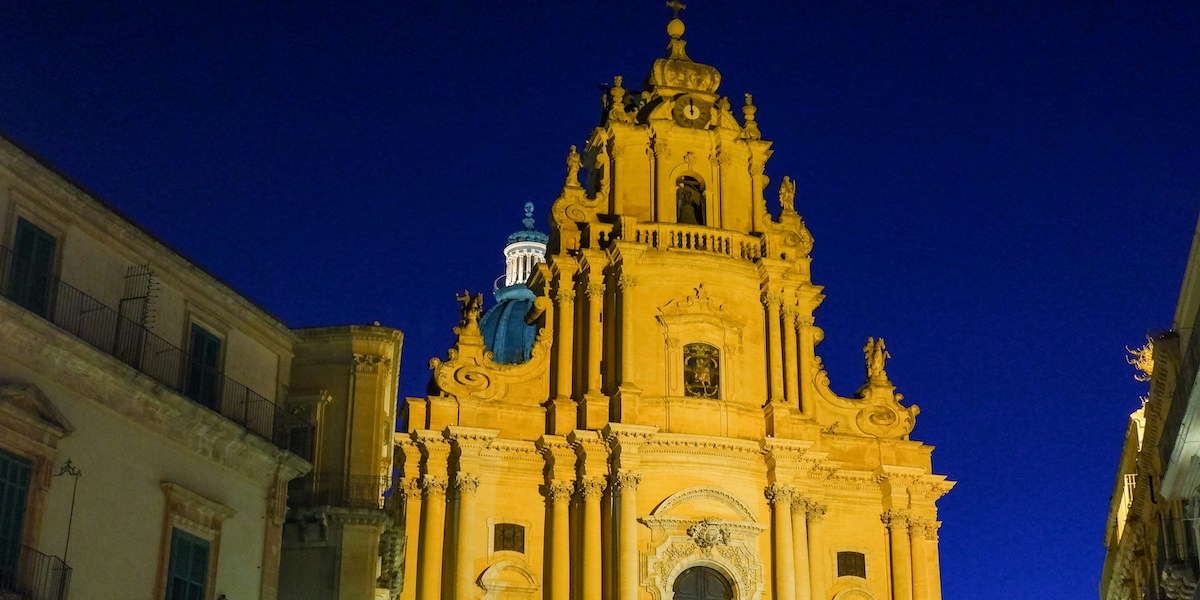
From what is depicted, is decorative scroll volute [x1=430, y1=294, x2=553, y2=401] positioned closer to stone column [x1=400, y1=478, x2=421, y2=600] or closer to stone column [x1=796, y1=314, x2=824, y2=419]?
stone column [x1=400, y1=478, x2=421, y2=600]

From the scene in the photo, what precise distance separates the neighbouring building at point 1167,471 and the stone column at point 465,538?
16.1 meters

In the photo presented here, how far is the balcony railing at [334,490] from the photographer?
30.0 m

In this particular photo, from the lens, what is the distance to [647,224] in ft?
137

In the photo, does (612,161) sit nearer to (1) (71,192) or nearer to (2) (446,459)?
(2) (446,459)

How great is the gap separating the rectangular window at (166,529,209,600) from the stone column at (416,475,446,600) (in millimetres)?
13310

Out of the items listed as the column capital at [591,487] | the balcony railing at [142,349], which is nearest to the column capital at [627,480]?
the column capital at [591,487]

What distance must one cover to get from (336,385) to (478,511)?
912 centimetres

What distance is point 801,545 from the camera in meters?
39.1

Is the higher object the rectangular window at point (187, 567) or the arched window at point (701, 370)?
the arched window at point (701, 370)

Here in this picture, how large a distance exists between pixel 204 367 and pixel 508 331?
30415mm

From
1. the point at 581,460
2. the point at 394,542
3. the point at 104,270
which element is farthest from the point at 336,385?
the point at 581,460

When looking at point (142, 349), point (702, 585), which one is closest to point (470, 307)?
point (702, 585)

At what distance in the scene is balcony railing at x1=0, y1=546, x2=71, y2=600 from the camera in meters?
20.7

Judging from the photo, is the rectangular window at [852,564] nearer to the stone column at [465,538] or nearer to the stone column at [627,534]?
the stone column at [627,534]
